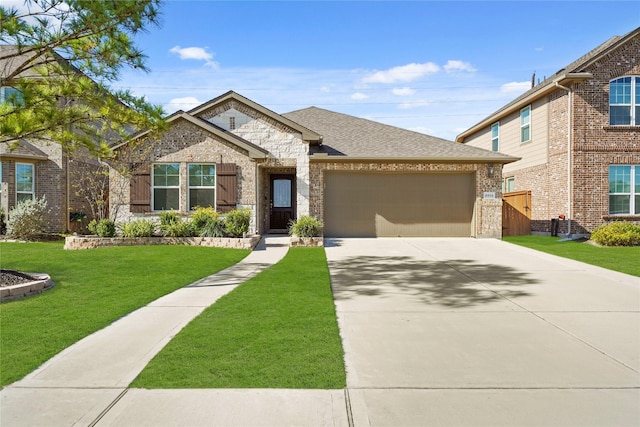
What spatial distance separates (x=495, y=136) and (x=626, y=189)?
754cm

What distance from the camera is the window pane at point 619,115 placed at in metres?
17.0

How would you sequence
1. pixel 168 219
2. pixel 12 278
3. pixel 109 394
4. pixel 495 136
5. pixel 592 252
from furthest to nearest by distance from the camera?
pixel 495 136 → pixel 168 219 → pixel 592 252 → pixel 12 278 → pixel 109 394

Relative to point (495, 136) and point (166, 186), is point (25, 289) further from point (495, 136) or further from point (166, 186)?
point (495, 136)

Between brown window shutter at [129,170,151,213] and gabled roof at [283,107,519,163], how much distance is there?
6.30m

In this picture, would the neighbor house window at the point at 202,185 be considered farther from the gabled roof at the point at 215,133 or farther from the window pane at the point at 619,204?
the window pane at the point at 619,204

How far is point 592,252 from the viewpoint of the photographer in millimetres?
13164

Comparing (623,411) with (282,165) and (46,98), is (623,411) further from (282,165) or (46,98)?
(282,165)

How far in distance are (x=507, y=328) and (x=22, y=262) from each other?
1119cm

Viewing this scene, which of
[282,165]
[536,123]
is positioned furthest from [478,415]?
[536,123]

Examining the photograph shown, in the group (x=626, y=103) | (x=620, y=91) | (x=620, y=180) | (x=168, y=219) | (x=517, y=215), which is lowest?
(x=168, y=219)

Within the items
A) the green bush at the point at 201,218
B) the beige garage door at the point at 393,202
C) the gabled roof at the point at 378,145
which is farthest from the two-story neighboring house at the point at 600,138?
the green bush at the point at 201,218

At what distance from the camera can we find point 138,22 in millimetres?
7766

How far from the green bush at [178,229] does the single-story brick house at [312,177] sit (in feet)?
4.44

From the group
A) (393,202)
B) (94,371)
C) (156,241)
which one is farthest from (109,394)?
(393,202)
